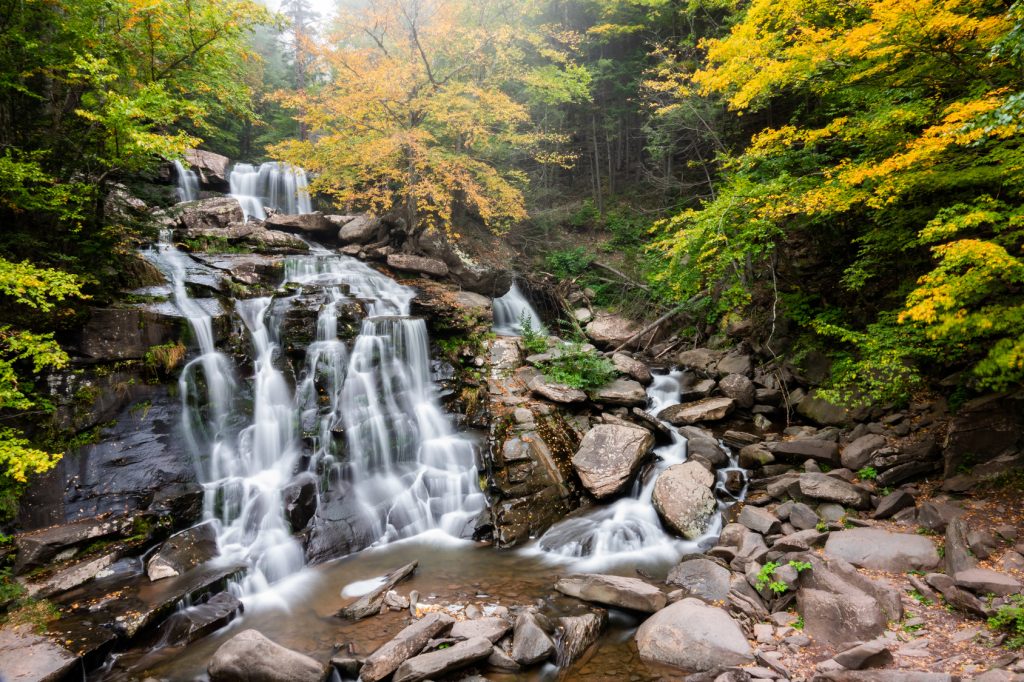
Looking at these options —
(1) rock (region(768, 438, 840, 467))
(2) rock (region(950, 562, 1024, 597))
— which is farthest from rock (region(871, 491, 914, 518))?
(2) rock (region(950, 562, 1024, 597))

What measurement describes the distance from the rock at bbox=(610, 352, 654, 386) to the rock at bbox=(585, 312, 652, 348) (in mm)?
1853

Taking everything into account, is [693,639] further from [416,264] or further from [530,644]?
[416,264]

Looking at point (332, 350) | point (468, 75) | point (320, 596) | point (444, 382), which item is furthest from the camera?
point (468, 75)

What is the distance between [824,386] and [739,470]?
246 cm

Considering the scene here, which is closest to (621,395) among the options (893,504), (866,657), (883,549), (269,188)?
(893,504)

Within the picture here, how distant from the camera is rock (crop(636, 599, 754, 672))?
4.66 metres

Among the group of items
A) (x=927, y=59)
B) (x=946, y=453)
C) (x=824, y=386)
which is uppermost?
(x=927, y=59)

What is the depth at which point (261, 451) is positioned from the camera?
9055 mm

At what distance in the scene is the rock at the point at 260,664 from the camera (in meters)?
4.83

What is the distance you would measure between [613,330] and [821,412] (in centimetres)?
660

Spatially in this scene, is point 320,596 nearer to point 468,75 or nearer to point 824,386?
point 824,386

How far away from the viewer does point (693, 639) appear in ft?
16.1

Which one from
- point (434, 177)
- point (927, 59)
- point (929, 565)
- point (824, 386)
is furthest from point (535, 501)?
point (434, 177)

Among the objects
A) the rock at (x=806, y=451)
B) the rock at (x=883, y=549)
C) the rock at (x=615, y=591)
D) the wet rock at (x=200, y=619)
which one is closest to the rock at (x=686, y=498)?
the rock at (x=806, y=451)
